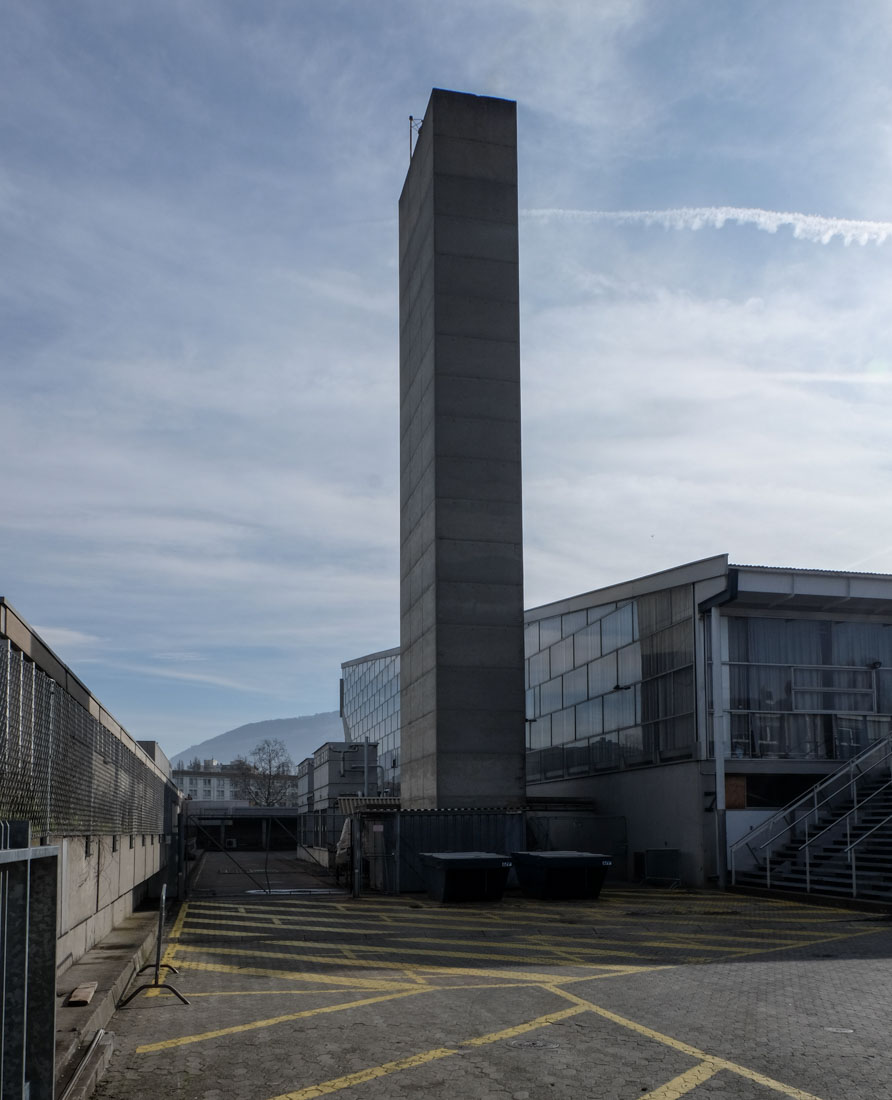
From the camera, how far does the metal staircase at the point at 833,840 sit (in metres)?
24.6

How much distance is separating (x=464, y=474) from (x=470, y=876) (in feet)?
49.8

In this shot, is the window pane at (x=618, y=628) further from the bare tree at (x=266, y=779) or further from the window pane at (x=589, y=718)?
the bare tree at (x=266, y=779)

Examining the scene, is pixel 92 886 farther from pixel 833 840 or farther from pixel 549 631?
pixel 549 631

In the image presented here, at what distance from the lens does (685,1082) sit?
8.34 meters

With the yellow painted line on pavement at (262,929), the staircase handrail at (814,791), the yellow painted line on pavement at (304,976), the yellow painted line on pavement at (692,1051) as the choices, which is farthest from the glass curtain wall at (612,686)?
the yellow painted line on pavement at (692,1051)

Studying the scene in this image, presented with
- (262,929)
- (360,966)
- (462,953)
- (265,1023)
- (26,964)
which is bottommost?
(262,929)

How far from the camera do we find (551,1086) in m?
8.30

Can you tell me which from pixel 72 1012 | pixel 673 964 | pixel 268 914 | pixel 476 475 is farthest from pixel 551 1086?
pixel 476 475

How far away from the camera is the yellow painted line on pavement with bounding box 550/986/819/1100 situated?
A: 320 inches

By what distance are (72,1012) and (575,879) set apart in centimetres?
1750

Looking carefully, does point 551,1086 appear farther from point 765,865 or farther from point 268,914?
point 765,865

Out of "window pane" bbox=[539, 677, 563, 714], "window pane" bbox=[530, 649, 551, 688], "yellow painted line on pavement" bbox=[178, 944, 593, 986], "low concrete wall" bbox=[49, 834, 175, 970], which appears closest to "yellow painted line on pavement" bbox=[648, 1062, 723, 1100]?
"low concrete wall" bbox=[49, 834, 175, 970]

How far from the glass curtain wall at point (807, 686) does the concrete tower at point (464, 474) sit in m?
7.77

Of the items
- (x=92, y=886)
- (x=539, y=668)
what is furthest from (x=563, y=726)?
(x=92, y=886)
